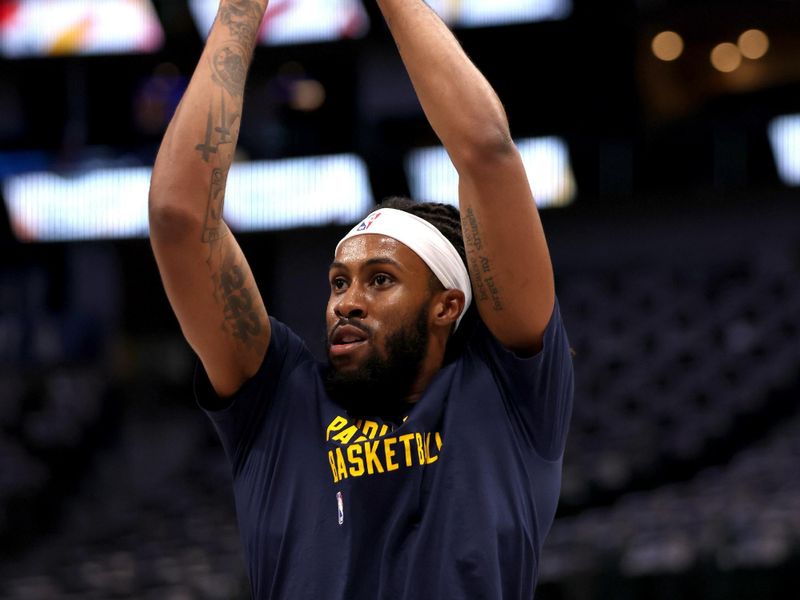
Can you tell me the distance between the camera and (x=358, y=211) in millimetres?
13781

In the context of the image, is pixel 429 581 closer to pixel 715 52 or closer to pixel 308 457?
pixel 308 457

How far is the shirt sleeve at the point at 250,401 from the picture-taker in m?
2.37

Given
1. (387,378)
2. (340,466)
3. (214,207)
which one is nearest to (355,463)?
(340,466)

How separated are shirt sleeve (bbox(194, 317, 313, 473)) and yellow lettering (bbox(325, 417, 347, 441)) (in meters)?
0.10

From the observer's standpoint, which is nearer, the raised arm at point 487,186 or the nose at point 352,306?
the raised arm at point 487,186

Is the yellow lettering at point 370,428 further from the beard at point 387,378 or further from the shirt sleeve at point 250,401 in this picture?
the shirt sleeve at point 250,401

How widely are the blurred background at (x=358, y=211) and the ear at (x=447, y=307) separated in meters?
7.04

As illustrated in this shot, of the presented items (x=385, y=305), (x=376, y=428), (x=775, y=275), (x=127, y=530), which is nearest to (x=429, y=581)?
(x=376, y=428)

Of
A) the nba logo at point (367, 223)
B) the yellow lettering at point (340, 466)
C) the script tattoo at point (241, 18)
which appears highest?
the script tattoo at point (241, 18)

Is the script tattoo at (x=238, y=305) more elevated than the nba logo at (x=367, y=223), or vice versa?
the nba logo at (x=367, y=223)

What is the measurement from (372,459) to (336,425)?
133 millimetres

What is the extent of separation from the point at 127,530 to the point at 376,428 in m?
8.46

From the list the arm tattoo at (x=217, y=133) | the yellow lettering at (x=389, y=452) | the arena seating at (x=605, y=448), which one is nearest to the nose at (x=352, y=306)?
the yellow lettering at (x=389, y=452)

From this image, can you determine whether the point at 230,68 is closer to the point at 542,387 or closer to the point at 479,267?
the point at 479,267
